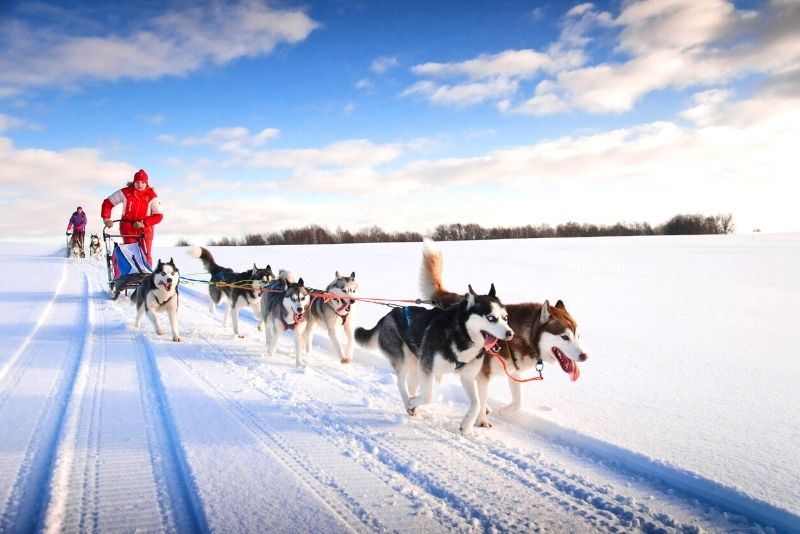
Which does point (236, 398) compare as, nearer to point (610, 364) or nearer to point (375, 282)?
point (610, 364)

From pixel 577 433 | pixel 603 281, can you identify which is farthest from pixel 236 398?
pixel 603 281

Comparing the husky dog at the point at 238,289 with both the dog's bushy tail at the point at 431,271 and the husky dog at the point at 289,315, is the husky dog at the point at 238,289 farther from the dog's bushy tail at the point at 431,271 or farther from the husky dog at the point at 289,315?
the dog's bushy tail at the point at 431,271

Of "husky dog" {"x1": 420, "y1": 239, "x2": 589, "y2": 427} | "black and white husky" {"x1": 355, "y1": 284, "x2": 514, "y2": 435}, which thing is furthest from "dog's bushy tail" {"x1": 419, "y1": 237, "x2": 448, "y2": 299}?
"husky dog" {"x1": 420, "y1": 239, "x2": 589, "y2": 427}

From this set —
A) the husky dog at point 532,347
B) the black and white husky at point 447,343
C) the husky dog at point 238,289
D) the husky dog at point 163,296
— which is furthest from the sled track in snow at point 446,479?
the husky dog at point 238,289

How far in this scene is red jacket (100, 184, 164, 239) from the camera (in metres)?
8.38

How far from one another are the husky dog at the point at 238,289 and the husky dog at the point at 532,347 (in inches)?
171

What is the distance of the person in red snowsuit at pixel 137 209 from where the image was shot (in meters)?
8.34

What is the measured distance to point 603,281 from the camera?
11531mm

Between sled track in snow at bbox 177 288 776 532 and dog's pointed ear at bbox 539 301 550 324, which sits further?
dog's pointed ear at bbox 539 301 550 324

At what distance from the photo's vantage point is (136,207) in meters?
8.64

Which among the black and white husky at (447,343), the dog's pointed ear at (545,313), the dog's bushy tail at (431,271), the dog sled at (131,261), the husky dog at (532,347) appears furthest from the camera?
the dog sled at (131,261)

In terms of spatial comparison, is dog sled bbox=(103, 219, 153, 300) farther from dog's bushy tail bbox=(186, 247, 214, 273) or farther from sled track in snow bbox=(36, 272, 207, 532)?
sled track in snow bbox=(36, 272, 207, 532)

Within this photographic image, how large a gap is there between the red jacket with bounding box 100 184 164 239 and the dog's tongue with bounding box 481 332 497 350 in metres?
7.57

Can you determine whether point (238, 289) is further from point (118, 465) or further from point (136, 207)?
point (118, 465)
